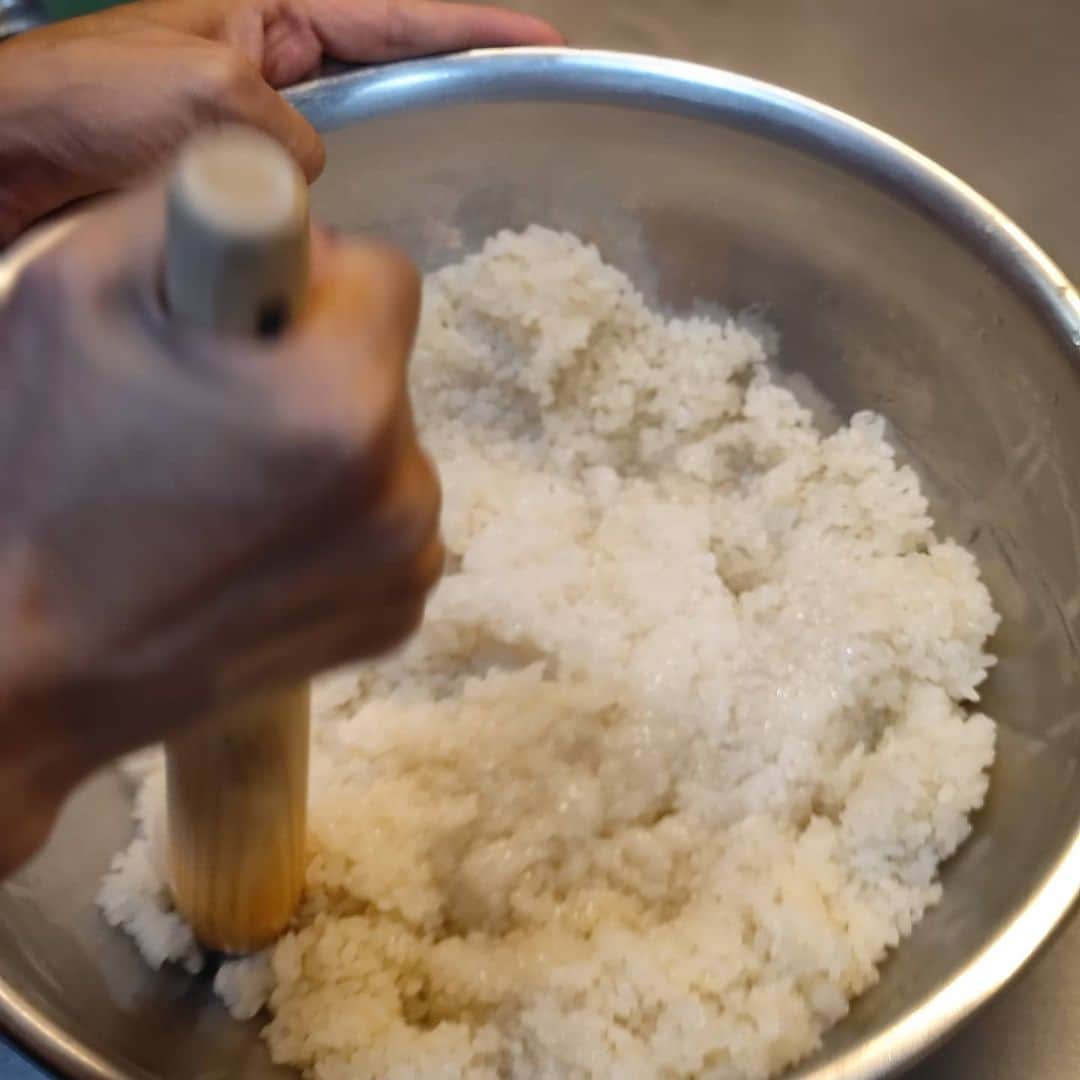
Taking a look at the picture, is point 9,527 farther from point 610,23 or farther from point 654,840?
point 610,23

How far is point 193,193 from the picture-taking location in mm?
290

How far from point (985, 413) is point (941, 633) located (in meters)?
0.16

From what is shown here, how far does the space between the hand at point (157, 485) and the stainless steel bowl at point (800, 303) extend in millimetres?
295

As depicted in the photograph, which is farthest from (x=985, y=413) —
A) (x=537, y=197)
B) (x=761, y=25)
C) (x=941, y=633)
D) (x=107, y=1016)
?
(x=107, y=1016)

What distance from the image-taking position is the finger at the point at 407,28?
840 mm

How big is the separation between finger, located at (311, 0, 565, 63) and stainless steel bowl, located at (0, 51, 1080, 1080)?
0.07ft

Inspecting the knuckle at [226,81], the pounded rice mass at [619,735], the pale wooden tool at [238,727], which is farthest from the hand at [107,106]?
the pale wooden tool at [238,727]

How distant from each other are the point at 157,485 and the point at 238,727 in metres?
0.17

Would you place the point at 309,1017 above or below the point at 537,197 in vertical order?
below

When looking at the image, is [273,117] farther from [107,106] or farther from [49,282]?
[49,282]

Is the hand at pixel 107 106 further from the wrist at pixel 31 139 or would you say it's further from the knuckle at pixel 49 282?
the knuckle at pixel 49 282

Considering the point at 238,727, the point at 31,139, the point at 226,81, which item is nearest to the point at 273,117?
the point at 226,81

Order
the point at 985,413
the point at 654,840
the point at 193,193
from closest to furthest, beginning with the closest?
the point at 193,193, the point at 654,840, the point at 985,413

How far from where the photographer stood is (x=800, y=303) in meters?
0.89
